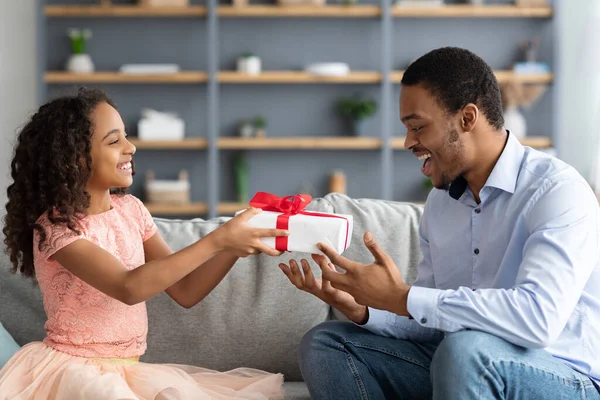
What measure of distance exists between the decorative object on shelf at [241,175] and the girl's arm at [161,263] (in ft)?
12.2

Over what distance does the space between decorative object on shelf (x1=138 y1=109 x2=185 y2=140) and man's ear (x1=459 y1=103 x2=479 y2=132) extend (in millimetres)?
3697

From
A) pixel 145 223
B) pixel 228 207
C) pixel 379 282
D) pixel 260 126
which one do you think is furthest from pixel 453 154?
pixel 260 126

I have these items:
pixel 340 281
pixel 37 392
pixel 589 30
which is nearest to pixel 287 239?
pixel 340 281

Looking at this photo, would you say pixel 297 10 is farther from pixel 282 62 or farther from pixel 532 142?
pixel 532 142

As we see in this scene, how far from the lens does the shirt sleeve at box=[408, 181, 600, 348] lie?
1518 millimetres

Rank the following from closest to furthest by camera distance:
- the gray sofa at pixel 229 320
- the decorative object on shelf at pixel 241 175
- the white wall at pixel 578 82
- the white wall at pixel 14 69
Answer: the gray sofa at pixel 229 320 < the white wall at pixel 14 69 < the white wall at pixel 578 82 < the decorative object on shelf at pixel 241 175

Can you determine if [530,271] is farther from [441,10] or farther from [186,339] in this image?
[441,10]

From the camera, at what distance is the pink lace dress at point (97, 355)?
5.40 ft

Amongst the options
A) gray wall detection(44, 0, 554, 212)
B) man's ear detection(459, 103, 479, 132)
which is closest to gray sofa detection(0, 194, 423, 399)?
man's ear detection(459, 103, 479, 132)

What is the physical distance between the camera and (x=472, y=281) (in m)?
1.82

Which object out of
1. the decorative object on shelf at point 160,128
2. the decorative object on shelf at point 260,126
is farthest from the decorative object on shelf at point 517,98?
the decorative object on shelf at point 160,128

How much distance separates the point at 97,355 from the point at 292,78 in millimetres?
3743

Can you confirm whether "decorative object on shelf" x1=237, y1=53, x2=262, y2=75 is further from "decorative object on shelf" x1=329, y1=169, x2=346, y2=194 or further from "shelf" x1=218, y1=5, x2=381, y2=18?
"decorative object on shelf" x1=329, y1=169, x2=346, y2=194

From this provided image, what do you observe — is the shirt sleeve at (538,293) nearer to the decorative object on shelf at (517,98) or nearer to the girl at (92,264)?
the girl at (92,264)
